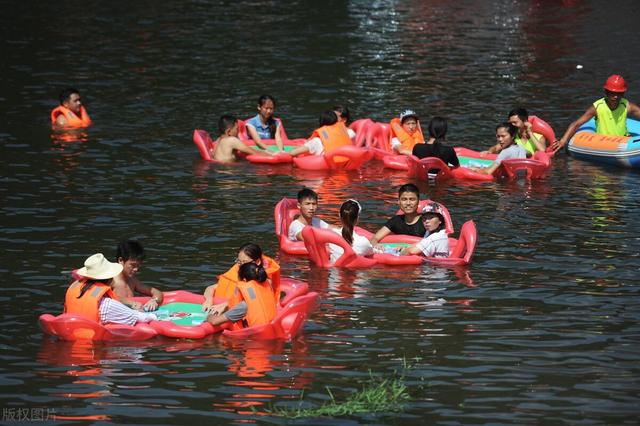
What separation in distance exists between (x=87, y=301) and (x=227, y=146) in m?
8.16

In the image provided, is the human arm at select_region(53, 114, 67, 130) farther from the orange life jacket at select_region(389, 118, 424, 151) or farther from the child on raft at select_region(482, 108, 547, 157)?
the child on raft at select_region(482, 108, 547, 157)

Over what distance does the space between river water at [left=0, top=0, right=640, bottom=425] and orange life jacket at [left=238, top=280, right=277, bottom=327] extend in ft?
0.83

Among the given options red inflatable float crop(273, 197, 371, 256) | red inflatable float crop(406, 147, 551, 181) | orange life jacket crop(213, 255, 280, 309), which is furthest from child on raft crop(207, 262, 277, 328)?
red inflatable float crop(406, 147, 551, 181)

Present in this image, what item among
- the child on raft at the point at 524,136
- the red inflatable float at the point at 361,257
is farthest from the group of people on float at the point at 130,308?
the child on raft at the point at 524,136

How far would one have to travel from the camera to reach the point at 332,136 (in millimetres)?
18766

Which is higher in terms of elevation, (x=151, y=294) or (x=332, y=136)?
(x=332, y=136)

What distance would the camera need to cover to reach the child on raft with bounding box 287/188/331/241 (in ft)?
46.5

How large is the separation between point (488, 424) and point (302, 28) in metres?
23.4

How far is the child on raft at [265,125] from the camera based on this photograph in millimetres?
19453

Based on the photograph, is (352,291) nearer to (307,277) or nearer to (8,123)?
(307,277)

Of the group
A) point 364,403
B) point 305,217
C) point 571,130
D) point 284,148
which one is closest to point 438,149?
point 571,130

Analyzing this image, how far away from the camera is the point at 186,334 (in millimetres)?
11125

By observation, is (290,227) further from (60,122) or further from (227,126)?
(60,122)

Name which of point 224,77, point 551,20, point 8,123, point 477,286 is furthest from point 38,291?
point 551,20
